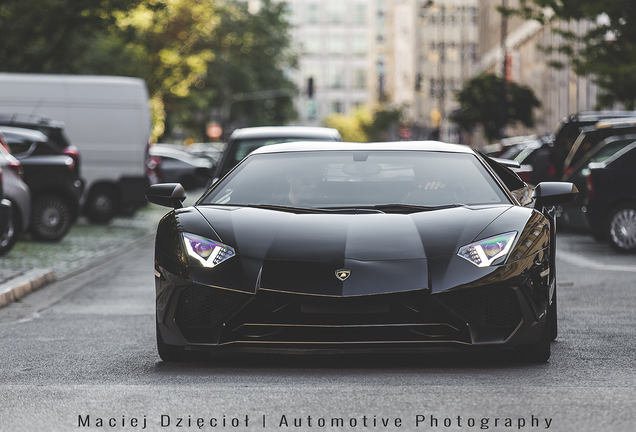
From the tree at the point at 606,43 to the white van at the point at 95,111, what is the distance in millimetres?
11081

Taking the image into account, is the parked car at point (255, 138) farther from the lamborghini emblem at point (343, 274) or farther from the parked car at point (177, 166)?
the parked car at point (177, 166)

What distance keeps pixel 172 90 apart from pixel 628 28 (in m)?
26.4

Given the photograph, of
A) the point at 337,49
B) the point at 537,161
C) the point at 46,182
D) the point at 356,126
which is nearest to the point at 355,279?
the point at 46,182

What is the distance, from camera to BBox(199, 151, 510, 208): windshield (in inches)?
276

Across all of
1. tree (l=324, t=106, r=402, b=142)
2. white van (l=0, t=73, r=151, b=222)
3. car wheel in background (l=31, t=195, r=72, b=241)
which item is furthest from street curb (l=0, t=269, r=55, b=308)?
tree (l=324, t=106, r=402, b=142)

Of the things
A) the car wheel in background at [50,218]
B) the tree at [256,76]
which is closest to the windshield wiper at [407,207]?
the car wheel in background at [50,218]

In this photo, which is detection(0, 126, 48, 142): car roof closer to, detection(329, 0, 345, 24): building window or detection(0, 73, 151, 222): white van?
detection(0, 73, 151, 222): white van

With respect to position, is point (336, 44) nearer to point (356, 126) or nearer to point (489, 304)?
point (356, 126)

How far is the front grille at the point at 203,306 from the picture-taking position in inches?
241

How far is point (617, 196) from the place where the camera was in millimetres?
16109

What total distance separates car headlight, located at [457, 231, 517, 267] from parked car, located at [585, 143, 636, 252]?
404 inches

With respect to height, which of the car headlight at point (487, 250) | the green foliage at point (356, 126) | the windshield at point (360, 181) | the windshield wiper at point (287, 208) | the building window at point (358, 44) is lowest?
the green foliage at point (356, 126)

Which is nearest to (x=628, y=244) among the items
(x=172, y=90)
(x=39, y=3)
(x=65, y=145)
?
(x=65, y=145)

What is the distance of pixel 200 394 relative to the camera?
5.61 meters
